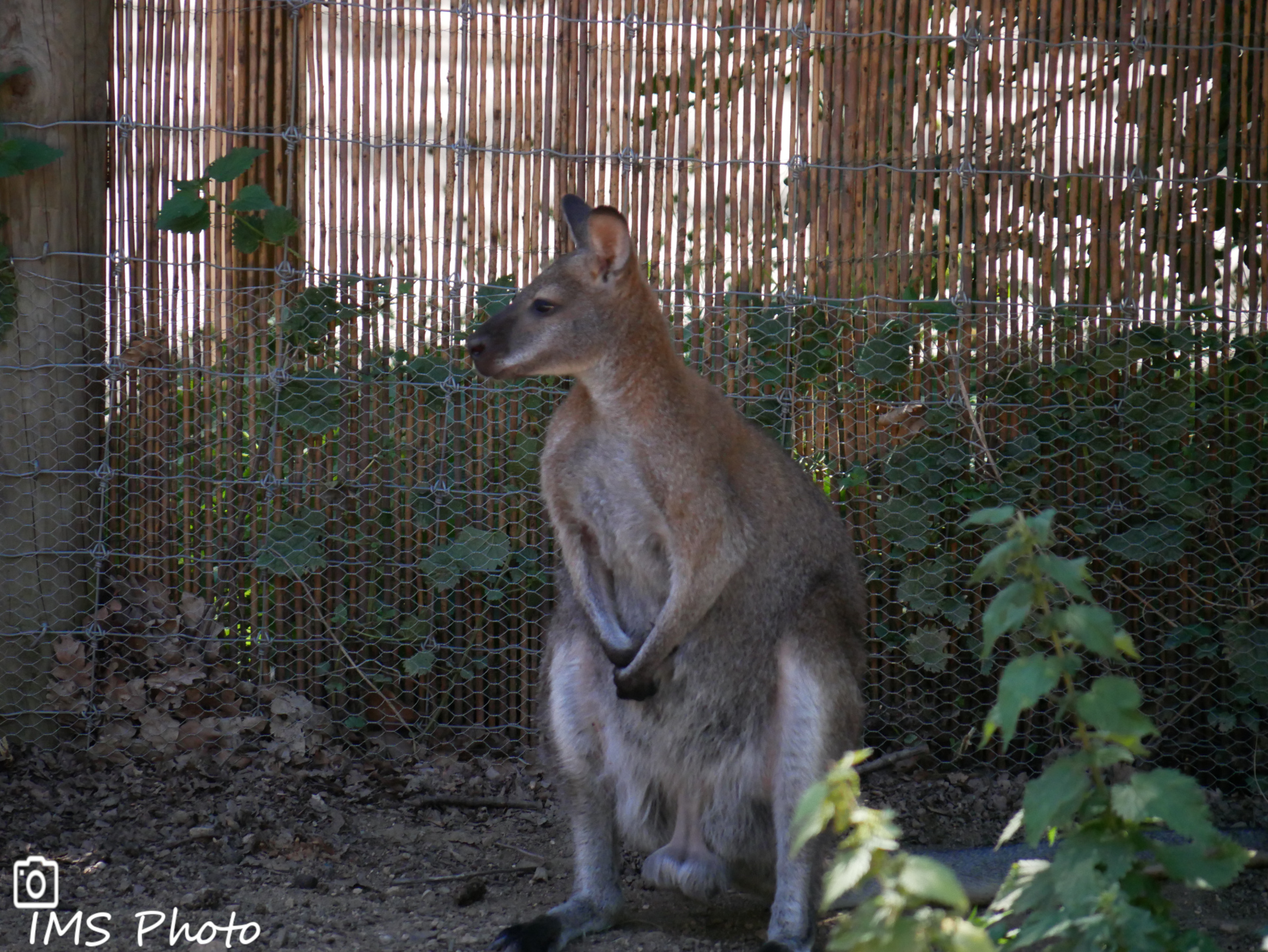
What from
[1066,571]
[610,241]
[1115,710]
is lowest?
[1115,710]

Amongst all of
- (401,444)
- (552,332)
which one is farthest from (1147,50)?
(401,444)

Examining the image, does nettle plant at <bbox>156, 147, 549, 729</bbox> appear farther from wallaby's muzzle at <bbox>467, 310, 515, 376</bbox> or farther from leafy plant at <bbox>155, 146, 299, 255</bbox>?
wallaby's muzzle at <bbox>467, 310, 515, 376</bbox>

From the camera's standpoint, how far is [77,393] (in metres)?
4.81

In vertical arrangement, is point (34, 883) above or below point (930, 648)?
below

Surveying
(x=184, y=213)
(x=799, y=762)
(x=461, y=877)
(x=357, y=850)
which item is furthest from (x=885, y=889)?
(x=184, y=213)

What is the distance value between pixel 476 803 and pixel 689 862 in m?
1.31

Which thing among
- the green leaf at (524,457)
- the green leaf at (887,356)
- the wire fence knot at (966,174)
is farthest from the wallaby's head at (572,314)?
the wire fence knot at (966,174)

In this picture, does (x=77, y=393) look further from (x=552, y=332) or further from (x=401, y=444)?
(x=552, y=332)

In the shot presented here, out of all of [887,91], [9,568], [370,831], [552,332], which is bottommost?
[370,831]

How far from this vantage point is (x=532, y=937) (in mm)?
3516

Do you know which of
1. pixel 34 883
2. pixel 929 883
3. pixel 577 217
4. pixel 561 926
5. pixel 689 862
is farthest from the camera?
pixel 577 217

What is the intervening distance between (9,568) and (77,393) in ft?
2.25

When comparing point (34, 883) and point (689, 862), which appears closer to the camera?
point (689, 862)

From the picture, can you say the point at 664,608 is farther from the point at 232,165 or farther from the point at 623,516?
the point at 232,165
